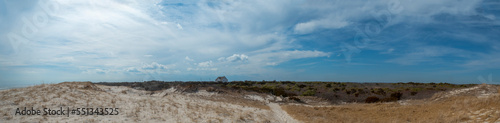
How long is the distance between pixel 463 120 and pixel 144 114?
20.2 metres

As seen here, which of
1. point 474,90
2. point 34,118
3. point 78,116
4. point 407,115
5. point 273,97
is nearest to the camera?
point 34,118

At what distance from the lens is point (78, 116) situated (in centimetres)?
1376

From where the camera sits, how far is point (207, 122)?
49.8ft

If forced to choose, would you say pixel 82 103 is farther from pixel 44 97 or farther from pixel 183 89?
pixel 183 89

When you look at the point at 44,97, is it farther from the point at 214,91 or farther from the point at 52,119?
the point at 214,91

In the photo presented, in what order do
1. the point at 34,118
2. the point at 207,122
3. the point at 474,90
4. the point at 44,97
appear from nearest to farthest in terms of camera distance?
the point at 34,118 < the point at 207,122 < the point at 44,97 < the point at 474,90

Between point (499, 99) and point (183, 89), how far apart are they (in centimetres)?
3187

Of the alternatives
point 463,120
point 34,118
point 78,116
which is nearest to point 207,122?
point 78,116

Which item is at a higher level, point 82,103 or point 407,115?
point 82,103

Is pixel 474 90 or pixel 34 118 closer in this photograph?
pixel 34 118

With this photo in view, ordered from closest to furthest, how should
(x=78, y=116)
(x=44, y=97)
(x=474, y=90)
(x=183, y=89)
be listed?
(x=78, y=116) < (x=44, y=97) < (x=474, y=90) < (x=183, y=89)

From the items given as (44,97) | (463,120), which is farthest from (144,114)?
(463,120)

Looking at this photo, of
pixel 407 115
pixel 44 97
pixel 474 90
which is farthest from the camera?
pixel 474 90

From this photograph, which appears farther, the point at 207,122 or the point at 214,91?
the point at 214,91
